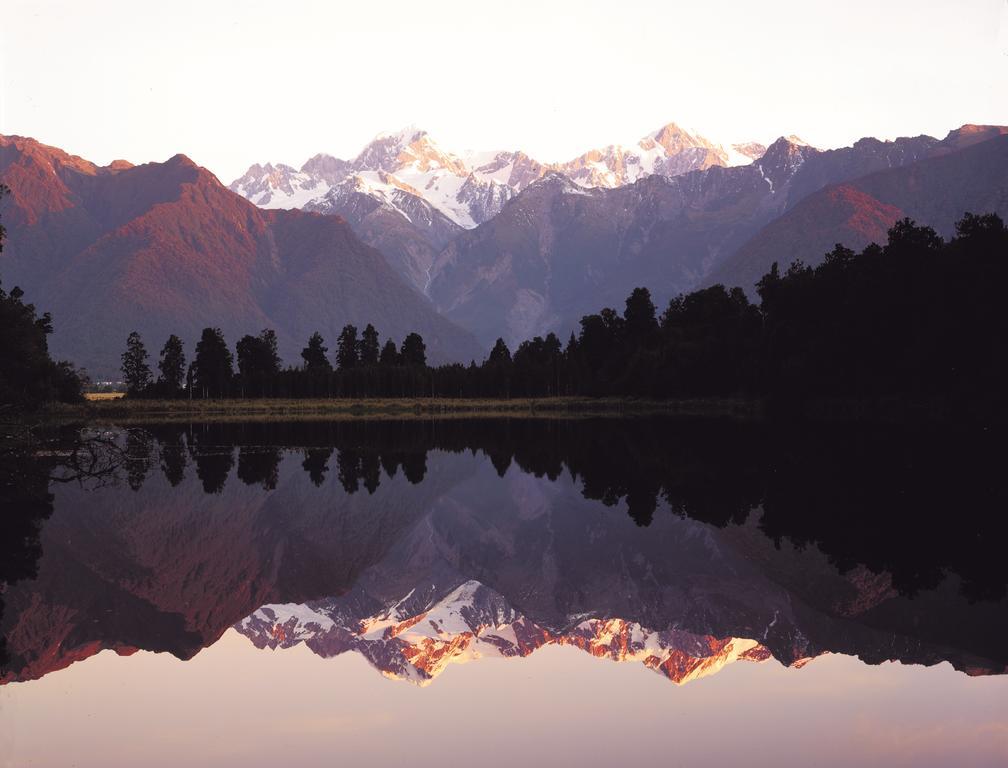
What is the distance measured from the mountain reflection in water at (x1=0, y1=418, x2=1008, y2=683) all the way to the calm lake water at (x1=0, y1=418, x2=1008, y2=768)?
0.45ft

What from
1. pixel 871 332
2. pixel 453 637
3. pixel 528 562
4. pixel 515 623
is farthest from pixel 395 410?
pixel 453 637

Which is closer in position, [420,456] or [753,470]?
[753,470]

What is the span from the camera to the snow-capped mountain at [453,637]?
21797 millimetres

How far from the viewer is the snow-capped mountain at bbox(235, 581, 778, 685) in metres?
21.8

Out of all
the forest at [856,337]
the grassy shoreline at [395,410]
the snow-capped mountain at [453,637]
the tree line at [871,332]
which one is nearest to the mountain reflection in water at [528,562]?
the snow-capped mountain at [453,637]

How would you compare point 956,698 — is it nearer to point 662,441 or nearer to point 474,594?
point 474,594

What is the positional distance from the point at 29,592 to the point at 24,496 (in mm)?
22390

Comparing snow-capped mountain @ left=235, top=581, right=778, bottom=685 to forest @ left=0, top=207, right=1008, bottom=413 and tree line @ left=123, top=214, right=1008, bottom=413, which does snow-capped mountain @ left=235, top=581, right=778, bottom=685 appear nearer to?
forest @ left=0, top=207, right=1008, bottom=413

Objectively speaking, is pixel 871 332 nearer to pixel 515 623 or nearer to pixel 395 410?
pixel 395 410

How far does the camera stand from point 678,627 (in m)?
24.2

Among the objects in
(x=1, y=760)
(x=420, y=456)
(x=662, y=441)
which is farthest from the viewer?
(x=662, y=441)

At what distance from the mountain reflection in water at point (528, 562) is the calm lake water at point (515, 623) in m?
0.14

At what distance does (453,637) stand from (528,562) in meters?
10.3

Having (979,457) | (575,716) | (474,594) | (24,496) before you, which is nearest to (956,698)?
(575,716)
